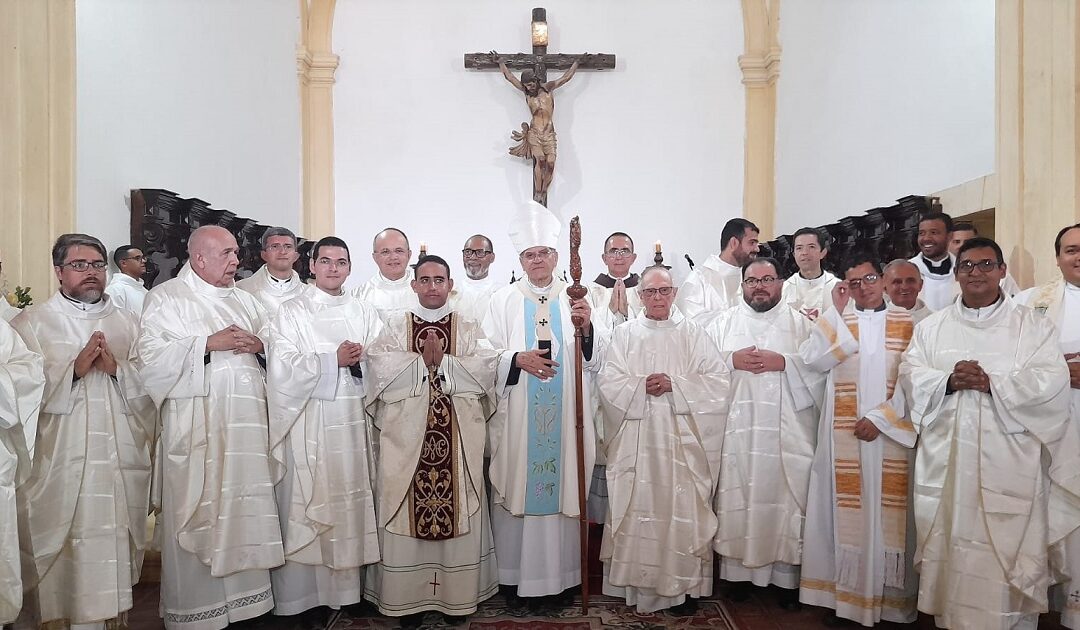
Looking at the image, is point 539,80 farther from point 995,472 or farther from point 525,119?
point 995,472

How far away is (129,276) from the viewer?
20.6 ft

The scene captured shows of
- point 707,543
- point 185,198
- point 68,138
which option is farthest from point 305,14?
point 707,543

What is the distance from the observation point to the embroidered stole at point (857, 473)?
4.74 m

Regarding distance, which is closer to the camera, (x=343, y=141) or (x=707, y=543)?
(x=707, y=543)

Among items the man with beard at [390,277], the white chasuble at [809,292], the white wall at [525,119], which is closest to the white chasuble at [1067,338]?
the white chasuble at [809,292]

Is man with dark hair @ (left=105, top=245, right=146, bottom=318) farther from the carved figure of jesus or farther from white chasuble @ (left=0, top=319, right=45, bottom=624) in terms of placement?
the carved figure of jesus

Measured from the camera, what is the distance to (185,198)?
735 cm

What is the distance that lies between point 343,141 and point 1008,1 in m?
7.33

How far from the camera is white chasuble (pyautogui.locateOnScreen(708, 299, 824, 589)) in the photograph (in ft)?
16.7

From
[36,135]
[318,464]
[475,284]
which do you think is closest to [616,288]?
[475,284]

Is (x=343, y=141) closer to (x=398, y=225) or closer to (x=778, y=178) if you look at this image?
(x=398, y=225)

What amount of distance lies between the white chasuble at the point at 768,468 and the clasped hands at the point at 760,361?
0.21 ft

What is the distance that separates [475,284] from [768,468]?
3326mm

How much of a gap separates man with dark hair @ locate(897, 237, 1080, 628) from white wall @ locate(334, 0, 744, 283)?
19.8 feet
